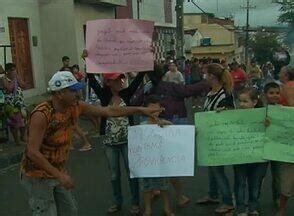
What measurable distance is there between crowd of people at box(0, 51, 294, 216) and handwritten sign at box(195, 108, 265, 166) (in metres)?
0.10

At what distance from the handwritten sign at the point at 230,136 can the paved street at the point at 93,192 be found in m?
0.76

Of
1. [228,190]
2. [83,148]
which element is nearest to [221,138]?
[228,190]

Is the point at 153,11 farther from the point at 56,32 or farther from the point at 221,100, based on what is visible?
the point at 221,100

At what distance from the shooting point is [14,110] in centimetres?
1051

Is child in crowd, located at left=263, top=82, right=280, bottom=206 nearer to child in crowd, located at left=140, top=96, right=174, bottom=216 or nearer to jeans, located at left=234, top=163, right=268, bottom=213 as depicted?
jeans, located at left=234, top=163, right=268, bottom=213

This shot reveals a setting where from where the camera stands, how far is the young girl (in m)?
5.66

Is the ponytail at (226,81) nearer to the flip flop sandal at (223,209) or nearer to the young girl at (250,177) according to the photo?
the young girl at (250,177)

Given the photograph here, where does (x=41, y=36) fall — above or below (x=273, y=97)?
above

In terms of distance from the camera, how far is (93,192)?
718 centimetres

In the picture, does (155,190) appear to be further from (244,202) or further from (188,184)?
(188,184)

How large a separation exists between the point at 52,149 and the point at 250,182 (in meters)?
2.33

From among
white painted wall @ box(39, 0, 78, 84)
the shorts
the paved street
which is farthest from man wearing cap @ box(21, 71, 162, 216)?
white painted wall @ box(39, 0, 78, 84)

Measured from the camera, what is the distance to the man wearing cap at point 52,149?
4102mm

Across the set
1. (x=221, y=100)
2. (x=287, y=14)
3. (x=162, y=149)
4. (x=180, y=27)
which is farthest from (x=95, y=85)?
(x=287, y=14)
